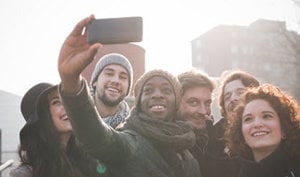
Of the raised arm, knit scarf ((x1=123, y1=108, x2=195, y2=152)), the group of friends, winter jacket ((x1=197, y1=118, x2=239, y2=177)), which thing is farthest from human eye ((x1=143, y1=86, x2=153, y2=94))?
winter jacket ((x1=197, y1=118, x2=239, y2=177))

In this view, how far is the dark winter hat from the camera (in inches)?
128

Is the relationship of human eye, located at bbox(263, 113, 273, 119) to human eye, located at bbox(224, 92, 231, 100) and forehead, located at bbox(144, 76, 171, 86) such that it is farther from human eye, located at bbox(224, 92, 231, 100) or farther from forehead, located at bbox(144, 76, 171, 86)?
human eye, located at bbox(224, 92, 231, 100)

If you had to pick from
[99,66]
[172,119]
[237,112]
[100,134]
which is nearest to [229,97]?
[237,112]

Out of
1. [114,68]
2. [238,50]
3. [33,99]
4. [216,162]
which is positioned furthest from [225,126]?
[238,50]

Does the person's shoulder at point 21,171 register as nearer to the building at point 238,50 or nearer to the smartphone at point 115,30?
the smartphone at point 115,30

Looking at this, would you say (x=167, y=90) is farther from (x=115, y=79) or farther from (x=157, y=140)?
(x=115, y=79)

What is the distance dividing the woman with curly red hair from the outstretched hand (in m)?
1.52

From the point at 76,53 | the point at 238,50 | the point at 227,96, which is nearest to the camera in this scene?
the point at 76,53

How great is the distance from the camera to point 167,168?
2783 mm

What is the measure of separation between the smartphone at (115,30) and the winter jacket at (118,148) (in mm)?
285

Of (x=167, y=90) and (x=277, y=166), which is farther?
(x=167, y=90)

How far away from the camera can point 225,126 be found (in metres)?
4.16

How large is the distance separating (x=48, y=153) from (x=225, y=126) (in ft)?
6.09

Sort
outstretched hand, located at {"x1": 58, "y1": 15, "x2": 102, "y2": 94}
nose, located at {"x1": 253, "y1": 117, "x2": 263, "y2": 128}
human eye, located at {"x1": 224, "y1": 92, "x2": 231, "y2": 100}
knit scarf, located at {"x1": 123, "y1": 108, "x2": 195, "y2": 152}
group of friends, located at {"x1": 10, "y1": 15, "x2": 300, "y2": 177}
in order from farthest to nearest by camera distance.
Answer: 1. human eye, located at {"x1": 224, "y1": 92, "x2": 231, "y2": 100}
2. nose, located at {"x1": 253, "y1": 117, "x2": 263, "y2": 128}
3. knit scarf, located at {"x1": 123, "y1": 108, "x2": 195, "y2": 152}
4. group of friends, located at {"x1": 10, "y1": 15, "x2": 300, "y2": 177}
5. outstretched hand, located at {"x1": 58, "y1": 15, "x2": 102, "y2": 94}
